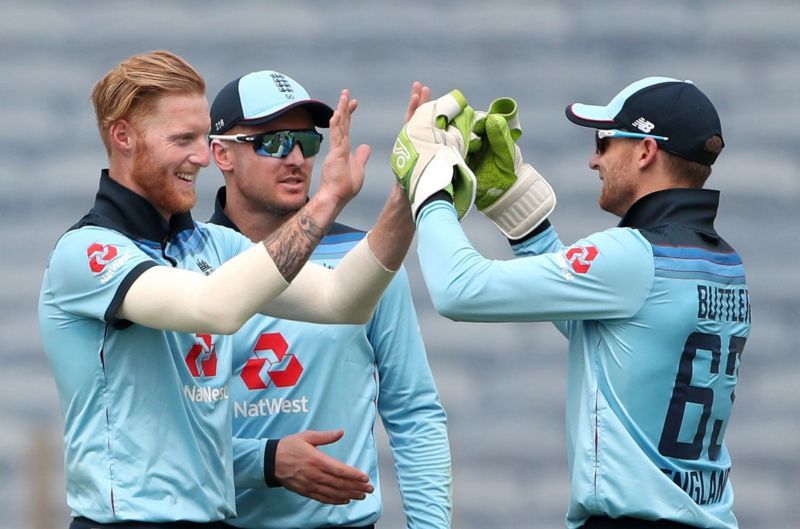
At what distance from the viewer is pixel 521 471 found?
517 cm

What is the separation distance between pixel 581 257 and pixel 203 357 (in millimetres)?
769

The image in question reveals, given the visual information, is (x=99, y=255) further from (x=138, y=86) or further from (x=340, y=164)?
(x=340, y=164)

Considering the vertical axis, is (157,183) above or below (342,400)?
above

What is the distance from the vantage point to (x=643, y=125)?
3.21 meters

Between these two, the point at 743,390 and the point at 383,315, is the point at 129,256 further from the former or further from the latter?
the point at 743,390

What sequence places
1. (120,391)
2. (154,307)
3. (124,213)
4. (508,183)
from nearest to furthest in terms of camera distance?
(154,307) < (120,391) < (124,213) < (508,183)

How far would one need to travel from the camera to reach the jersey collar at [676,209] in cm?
315

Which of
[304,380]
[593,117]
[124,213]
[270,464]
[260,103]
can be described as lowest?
[270,464]

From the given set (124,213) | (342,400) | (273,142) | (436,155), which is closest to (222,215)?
(273,142)

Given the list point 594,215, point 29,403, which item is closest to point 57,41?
point 29,403

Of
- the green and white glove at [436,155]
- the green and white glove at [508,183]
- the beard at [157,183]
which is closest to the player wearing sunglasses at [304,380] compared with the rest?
the green and white glove at [436,155]

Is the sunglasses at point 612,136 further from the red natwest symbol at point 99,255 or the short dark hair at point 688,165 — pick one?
the red natwest symbol at point 99,255

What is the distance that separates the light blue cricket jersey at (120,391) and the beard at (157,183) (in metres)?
0.06

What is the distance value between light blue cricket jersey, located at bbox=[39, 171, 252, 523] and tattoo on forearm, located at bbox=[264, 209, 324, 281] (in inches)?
9.2
